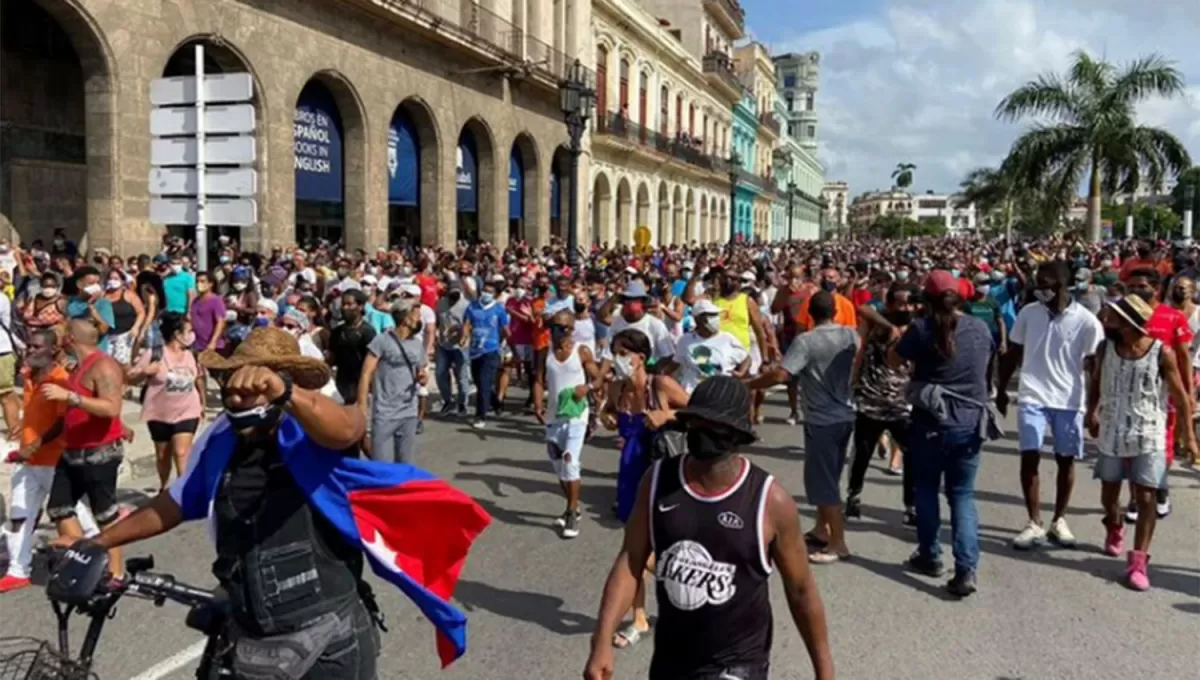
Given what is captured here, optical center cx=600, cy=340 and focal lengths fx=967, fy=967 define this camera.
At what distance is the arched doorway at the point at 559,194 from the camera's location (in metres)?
34.2

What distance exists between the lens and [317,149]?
66.6ft

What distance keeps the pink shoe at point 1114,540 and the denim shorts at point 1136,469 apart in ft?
1.37

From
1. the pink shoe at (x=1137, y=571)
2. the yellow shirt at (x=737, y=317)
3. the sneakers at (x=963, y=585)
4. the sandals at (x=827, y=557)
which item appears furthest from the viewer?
the yellow shirt at (x=737, y=317)

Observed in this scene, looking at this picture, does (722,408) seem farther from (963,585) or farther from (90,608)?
(963,585)

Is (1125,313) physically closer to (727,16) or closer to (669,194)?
(669,194)

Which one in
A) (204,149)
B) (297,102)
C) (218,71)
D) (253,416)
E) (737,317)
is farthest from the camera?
(297,102)

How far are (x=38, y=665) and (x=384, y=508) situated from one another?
1.01 meters

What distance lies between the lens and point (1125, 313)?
5734 mm

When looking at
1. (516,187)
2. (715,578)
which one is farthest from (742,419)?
(516,187)

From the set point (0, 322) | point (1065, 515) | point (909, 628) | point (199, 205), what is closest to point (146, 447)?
point (0, 322)

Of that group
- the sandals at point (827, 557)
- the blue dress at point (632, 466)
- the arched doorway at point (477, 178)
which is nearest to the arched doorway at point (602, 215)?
the arched doorway at point (477, 178)

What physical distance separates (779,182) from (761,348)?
8278 centimetres

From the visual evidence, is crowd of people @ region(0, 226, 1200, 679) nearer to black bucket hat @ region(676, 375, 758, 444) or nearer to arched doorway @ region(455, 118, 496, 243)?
black bucket hat @ region(676, 375, 758, 444)

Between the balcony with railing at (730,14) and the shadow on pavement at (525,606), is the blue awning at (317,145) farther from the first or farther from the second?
the balcony with railing at (730,14)
